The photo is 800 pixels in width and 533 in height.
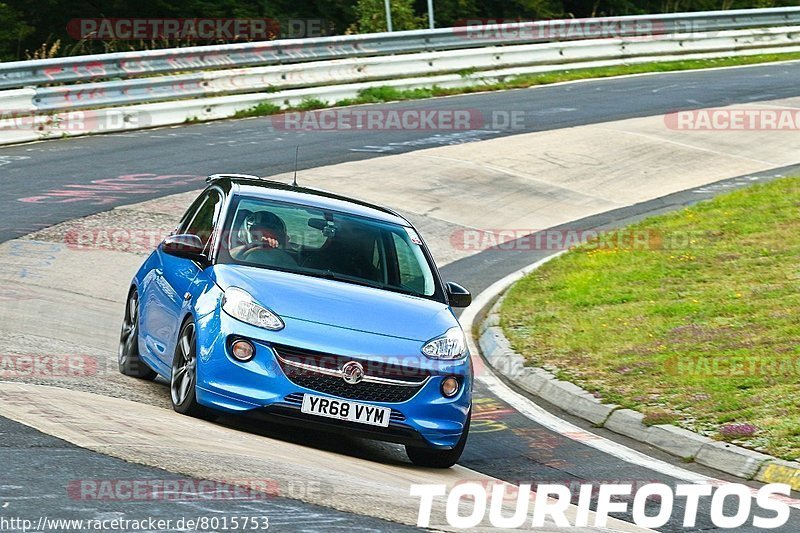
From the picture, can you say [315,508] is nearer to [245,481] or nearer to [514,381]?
[245,481]

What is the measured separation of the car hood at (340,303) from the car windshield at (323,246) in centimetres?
19

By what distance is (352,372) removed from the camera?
307 inches

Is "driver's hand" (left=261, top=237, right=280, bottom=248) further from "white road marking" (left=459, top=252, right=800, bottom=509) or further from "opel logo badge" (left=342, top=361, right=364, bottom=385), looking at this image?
"white road marking" (left=459, top=252, right=800, bottom=509)

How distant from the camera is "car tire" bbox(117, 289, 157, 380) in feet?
32.1

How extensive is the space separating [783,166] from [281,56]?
10072mm

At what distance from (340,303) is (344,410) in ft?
2.55

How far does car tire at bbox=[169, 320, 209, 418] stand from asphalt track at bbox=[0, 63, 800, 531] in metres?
0.38


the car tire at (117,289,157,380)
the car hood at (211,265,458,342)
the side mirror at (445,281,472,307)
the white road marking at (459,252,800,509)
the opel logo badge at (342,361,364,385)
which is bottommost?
the white road marking at (459,252,800,509)

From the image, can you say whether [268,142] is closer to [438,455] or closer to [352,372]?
[438,455]

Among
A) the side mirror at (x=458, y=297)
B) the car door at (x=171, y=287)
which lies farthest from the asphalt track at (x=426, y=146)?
the side mirror at (x=458, y=297)

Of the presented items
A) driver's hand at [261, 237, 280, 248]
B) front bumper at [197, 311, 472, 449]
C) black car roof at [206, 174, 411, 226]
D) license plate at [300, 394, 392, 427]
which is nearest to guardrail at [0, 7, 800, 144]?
black car roof at [206, 174, 411, 226]

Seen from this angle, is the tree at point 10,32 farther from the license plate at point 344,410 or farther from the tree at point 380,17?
the license plate at point 344,410

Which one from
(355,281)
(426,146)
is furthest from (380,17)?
(355,281)

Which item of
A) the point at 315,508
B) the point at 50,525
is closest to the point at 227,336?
the point at 315,508
